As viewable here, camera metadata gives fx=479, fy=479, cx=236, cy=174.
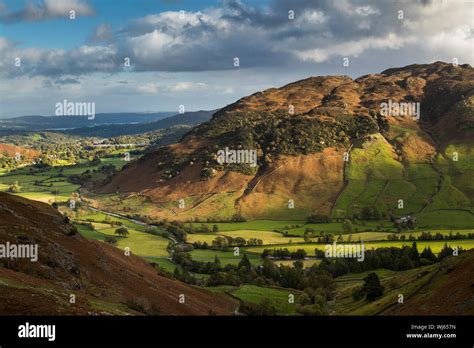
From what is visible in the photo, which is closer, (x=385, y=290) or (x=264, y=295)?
(x=385, y=290)

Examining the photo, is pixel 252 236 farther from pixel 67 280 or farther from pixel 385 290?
pixel 67 280

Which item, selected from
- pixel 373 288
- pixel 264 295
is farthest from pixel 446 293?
pixel 264 295

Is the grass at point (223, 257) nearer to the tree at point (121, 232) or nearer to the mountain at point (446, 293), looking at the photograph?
the tree at point (121, 232)

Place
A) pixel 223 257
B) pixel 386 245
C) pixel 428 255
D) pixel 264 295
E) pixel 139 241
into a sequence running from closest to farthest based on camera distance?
1. pixel 264 295
2. pixel 428 255
3. pixel 223 257
4. pixel 386 245
5. pixel 139 241
